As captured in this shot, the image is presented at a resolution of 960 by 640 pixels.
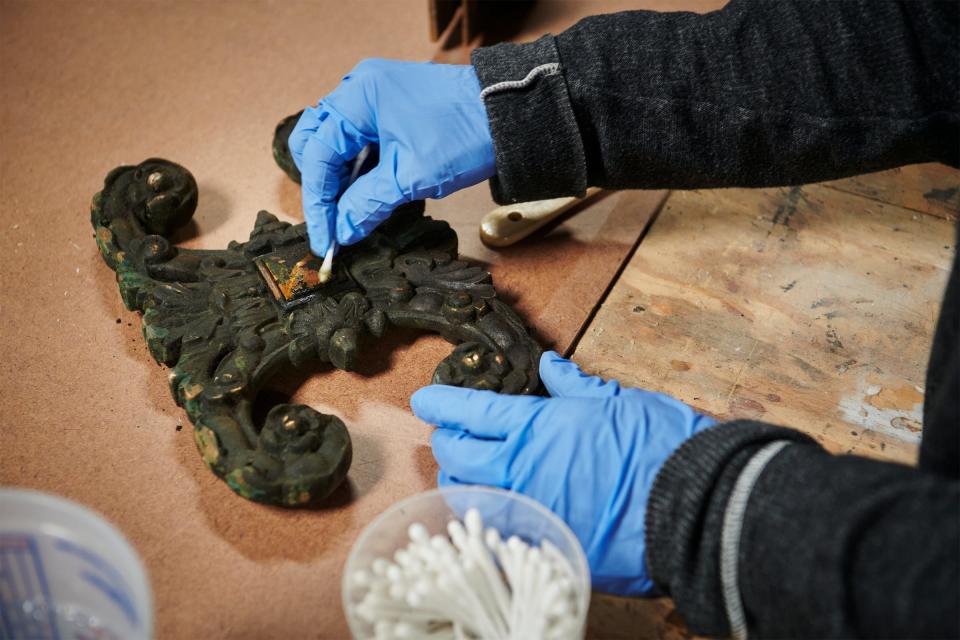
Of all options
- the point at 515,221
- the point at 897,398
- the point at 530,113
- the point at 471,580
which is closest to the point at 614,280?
A: the point at 515,221

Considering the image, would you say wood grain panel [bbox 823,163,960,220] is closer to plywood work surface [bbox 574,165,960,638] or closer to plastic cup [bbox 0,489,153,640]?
plywood work surface [bbox 574,165,960,638]

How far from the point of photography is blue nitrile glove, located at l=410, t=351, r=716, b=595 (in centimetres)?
107

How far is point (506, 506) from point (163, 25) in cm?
155

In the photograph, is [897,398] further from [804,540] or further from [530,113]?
[530,113]

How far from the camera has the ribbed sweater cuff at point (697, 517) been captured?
0.98m

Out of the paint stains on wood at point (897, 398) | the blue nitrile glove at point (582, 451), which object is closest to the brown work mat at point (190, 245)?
the blue nitrile glove at point (582, 451)

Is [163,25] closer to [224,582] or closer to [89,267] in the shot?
[89,267]

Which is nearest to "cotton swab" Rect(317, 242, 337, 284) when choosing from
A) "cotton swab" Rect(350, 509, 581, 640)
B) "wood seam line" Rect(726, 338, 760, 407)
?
"cotton swab" Rect(350, 509, 581, 640)

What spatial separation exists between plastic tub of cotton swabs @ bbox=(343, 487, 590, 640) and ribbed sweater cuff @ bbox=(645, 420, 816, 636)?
0.36 ft

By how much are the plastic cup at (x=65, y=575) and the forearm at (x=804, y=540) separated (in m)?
0.56

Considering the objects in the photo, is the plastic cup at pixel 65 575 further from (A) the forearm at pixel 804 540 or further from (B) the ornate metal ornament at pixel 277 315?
(A) the forearm at pixel 804 540

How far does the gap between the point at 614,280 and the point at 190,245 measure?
0.76 meters

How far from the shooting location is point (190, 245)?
5.20ft

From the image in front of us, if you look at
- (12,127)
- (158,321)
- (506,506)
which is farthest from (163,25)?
(506,506)
